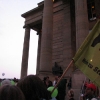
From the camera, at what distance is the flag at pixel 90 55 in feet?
15.7

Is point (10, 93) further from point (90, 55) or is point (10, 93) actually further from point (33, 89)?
point (90, 55)

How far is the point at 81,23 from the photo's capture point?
17.0 m

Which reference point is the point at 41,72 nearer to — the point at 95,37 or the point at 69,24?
the point at 69,24

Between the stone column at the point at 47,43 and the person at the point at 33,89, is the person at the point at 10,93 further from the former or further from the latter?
the stone column at the point at 47,43

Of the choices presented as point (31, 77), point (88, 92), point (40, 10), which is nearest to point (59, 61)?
point (40, 10)

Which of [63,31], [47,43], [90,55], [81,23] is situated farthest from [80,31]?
[90,55]

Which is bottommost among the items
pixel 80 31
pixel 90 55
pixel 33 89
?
pixel 33 89

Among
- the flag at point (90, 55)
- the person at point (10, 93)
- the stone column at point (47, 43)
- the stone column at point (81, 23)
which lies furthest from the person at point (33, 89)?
the stone column at point (47, 43)

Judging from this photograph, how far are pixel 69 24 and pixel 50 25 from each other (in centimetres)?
558

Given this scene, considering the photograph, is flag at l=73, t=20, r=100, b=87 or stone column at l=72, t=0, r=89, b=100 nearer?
flag at l=73, t=20, r=100, b=87

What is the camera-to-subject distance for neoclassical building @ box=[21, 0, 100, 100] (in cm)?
1700

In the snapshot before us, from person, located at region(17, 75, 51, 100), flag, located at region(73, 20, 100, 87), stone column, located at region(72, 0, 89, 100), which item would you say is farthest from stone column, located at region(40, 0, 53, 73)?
person, located at region(17, 75, 51, 100)

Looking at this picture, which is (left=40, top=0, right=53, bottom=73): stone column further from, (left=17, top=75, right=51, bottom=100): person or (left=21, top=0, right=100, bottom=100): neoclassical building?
(left=17, top=75, right=51, bottom=100): person

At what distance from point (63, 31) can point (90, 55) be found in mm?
20822
